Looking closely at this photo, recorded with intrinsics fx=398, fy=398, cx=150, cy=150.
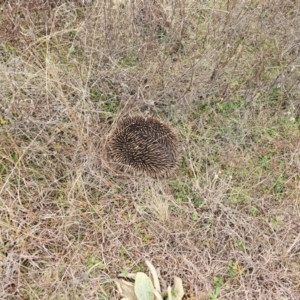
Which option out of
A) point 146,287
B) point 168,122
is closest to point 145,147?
point 168,122

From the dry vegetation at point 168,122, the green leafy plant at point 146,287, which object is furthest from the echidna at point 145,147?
the green leafy plant at point 146,287

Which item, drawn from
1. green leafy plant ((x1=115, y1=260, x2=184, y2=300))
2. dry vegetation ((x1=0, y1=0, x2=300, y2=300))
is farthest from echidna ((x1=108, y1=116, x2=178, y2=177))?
green leafy plant ((x1=115, y1=260, x2=184, y2=300))

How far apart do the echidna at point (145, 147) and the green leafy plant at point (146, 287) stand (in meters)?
0.58

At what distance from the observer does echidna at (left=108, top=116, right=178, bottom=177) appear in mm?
2408

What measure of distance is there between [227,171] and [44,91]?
128 cm

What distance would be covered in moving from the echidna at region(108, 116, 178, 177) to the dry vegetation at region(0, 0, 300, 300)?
0.30 feet

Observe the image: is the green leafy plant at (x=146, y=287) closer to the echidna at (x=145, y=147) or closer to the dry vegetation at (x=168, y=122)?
the dry vegetation at (x=168, y=122)

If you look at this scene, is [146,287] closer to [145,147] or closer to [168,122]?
[145,147]

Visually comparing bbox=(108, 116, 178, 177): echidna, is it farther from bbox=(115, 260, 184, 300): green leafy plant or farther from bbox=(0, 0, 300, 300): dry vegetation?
bbox=(115, 260, 184, 300): green leafy plant

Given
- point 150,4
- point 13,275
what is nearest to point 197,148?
point 150,4

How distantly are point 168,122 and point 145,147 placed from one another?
0.38 metres

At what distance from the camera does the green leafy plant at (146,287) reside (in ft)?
6.71

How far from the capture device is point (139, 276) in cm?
208

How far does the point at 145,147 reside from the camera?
2412 millimetres
